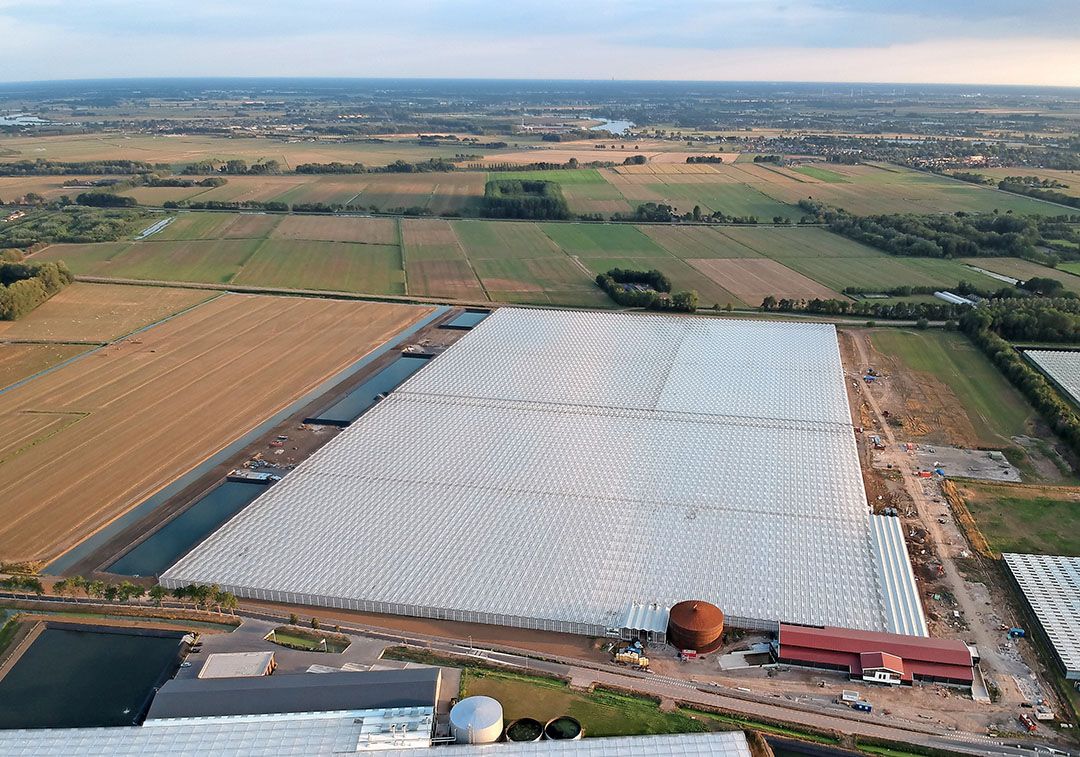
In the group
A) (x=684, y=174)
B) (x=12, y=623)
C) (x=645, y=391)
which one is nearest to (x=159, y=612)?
(x=12, y=623)

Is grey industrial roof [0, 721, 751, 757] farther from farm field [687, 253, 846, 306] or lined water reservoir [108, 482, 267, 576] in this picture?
farm field [687, 253, 846, 306]

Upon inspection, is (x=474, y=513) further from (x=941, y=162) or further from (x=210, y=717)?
(x=941, y=162)

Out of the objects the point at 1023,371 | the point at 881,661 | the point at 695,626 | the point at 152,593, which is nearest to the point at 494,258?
the point at 1023,371

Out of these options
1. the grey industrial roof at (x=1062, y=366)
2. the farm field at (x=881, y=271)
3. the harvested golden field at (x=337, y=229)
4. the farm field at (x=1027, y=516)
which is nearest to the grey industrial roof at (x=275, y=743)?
the farm field at (x=1027, y=516)

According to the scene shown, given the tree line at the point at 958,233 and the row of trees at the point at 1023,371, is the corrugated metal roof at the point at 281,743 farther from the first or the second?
the tree line at the point at 958,233

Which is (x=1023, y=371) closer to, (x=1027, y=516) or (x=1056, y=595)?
(x=1027, y=516)

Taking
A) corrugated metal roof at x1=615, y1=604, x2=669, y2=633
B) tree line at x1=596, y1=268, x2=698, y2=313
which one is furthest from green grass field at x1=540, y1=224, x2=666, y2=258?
corrugated metal roof at x1=615, y1=604, x2=669, y2=633
